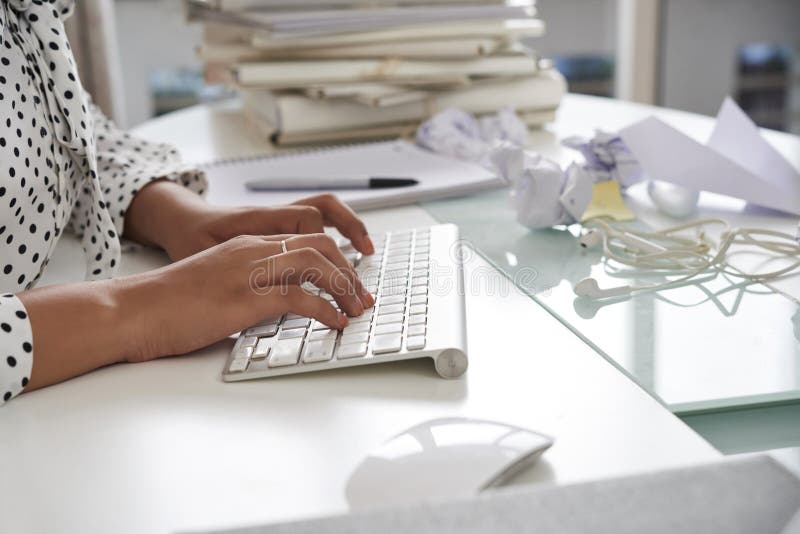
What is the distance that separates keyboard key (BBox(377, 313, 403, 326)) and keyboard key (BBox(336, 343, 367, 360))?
1.4 inches

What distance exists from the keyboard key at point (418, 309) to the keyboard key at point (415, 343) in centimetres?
→ 4

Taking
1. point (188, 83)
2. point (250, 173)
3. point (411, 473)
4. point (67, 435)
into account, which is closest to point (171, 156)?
point (250, 173)

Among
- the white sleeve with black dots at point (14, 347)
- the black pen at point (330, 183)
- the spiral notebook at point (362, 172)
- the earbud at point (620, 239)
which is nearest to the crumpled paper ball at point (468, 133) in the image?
the spiral notebook at point (362, 172)

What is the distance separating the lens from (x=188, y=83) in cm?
280

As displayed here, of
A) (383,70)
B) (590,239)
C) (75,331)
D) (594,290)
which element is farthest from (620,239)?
(383,70)

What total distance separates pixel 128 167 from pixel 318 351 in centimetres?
47

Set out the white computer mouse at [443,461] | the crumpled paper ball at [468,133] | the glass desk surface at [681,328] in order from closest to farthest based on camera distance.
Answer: the white computer mouse at [443,461]
the glass desk surface at [681,328]
the crumpled paper ball at [468,133]

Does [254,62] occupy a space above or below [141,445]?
above

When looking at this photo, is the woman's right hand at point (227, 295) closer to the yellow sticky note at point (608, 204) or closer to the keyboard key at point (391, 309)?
the keyboard key at point (391, 309)

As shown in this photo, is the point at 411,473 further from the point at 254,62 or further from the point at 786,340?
the point at 254,62

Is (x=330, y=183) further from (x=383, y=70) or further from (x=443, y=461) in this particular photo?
(x=443, y=461)

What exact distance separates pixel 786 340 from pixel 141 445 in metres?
0.41

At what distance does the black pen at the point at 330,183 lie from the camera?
3.16ft

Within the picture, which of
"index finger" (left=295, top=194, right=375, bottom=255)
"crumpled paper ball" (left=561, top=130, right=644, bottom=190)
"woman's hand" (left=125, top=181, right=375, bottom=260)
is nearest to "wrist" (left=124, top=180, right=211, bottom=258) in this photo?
"woman's hand" (left=125, top=181, right=375, bottom=260)
